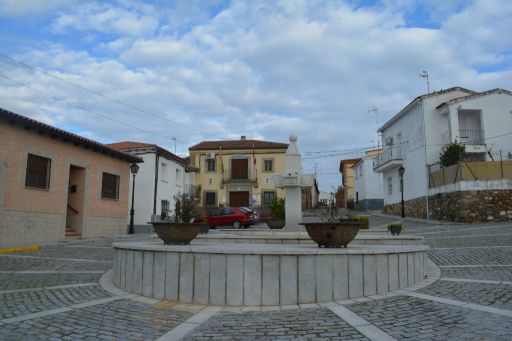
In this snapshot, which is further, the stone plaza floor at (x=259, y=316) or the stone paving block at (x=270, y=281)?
the stone paving block at (x=270, y=281)

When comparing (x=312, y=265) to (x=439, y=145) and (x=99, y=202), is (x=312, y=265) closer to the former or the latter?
(x=99, y=202)

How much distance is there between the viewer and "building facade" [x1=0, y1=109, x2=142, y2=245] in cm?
Answer: 1421

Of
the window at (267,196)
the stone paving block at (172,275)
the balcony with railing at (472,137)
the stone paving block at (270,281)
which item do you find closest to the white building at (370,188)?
the window at (267,196)

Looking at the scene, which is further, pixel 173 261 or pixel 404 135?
pixel 404 135

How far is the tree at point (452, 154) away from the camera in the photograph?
22.0 meters

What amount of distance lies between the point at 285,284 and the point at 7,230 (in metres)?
12.6

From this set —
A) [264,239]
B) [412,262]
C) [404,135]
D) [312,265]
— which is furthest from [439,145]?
[312,265]

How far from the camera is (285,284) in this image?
527 centimetres

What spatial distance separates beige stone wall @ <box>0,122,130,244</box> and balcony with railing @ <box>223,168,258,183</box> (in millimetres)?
18243

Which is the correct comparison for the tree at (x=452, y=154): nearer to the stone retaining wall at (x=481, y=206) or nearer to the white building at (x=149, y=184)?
the stone retaining wall at (x=481, y=206)

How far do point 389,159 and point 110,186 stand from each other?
19625 mm

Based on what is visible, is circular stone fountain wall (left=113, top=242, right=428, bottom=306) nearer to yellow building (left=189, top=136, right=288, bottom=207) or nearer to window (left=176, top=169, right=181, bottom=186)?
window (left=176, top=169, right=181, bottom=186)

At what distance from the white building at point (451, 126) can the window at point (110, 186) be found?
1799cm

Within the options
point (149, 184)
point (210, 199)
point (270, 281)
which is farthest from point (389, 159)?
point (270, 281)
